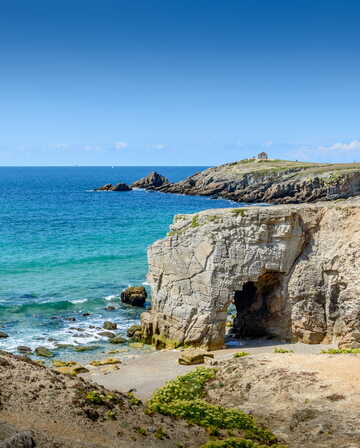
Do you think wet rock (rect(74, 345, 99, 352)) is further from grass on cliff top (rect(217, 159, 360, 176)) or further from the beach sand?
grass on cliff top (rect(217, 159, 360, 176))

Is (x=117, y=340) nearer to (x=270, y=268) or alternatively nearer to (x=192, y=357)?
(x=192, y=357)

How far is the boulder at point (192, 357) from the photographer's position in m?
29.4

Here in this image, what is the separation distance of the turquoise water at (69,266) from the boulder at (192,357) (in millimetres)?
6510

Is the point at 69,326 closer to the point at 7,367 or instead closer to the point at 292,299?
the point at 292,299

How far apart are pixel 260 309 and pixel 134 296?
12.1 metres

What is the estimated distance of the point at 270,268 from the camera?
32656 millimetres

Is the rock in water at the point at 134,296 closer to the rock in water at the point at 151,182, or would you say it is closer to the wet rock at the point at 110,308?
the wet rock at the point at 110,308

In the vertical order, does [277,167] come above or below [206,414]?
above

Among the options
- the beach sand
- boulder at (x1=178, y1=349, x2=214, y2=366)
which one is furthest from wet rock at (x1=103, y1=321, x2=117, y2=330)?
boulder at (x1=178, y1=349, x2=214, y2=366)

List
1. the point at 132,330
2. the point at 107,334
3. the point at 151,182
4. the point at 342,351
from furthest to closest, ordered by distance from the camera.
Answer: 1. the point at 151,182
2. the point at 132,330
3. the point at 107,334
4. the point at 342,351

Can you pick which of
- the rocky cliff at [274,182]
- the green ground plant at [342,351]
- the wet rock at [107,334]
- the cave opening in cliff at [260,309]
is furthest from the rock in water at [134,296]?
the rocky cliff at [274,182]

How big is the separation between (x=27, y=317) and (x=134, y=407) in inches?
850

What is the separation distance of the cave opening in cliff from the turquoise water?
825cm

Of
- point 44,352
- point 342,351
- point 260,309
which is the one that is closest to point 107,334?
point 44,352
